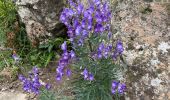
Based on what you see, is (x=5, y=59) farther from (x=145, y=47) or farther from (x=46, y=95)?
(x=145, y=47)

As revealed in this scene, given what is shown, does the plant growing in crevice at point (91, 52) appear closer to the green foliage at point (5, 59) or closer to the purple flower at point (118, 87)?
the purple flower at point (118, 87)

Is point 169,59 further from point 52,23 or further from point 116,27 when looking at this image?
point 52,23

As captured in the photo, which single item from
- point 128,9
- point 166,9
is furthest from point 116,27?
point 166,9

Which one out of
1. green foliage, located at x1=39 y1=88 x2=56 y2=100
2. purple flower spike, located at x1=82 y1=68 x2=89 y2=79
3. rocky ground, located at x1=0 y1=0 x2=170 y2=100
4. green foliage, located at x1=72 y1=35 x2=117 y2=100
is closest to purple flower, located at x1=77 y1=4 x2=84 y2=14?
green foliage, located at x1=72 y1=35 x2=117 y2=100

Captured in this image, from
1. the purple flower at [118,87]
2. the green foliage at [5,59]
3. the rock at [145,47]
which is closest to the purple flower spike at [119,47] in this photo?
the rock at [145,47]

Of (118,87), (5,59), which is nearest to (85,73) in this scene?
(118,87)

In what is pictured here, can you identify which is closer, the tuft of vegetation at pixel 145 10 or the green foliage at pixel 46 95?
the tuft of vegetation at pixel 145 10

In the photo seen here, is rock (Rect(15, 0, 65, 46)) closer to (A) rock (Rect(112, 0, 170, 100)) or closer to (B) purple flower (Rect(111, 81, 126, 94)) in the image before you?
(A) rock (Rect(112, 0, 170, 100))
